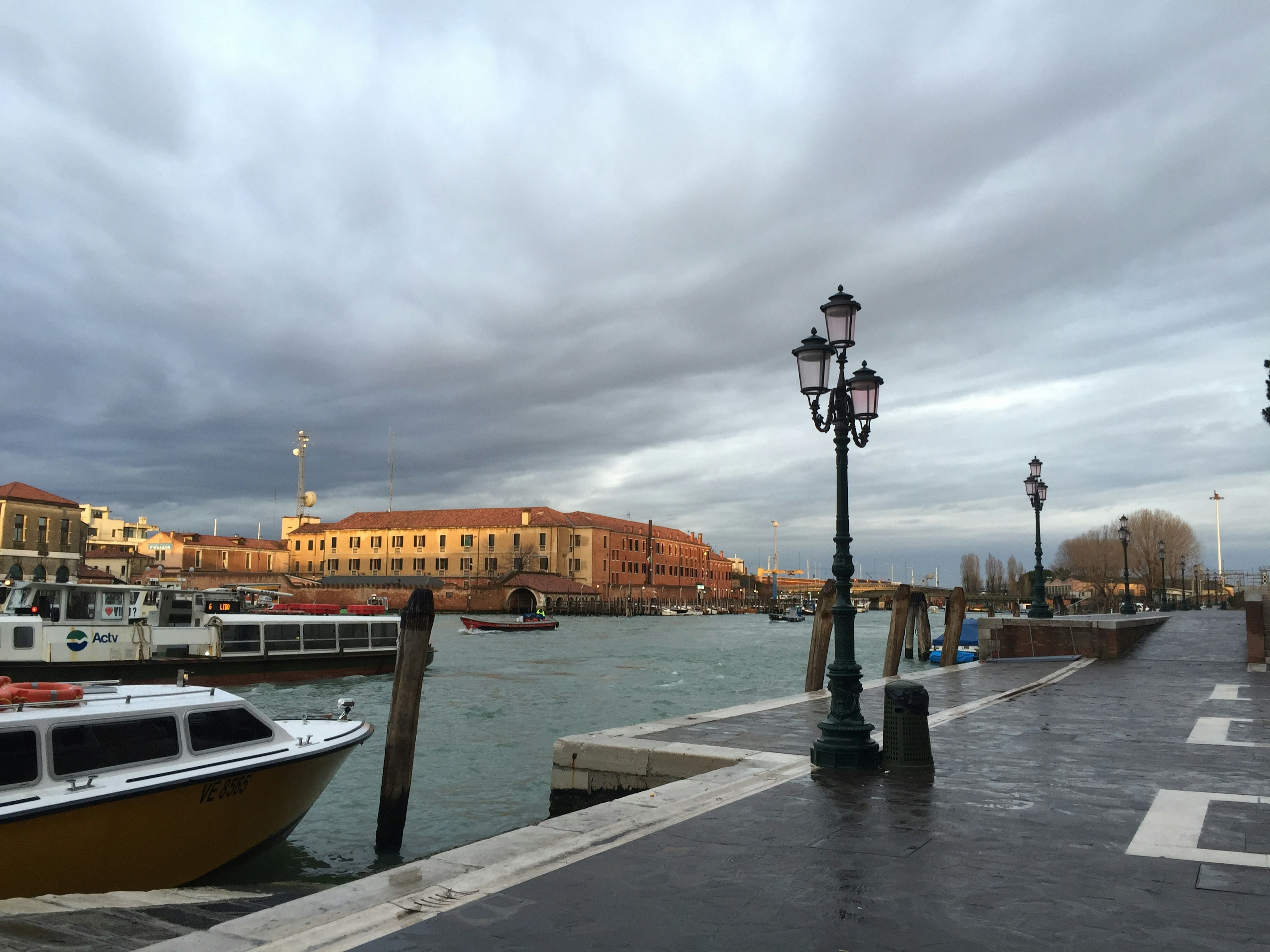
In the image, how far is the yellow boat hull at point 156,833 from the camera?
727 centimetres

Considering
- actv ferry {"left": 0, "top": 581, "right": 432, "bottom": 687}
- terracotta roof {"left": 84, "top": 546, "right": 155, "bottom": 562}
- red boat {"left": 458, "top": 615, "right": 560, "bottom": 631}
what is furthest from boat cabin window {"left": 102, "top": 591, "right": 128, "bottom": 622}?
terracotta roof {"left": 84, "top": 546, "right": 155, "bottom": 562}

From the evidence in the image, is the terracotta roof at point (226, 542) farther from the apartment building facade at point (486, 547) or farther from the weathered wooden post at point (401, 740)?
the weathered wooden post at point (401, 740)

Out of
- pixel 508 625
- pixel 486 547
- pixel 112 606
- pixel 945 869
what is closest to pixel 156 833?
pixel 945 869

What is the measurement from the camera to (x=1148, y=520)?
93688 mm

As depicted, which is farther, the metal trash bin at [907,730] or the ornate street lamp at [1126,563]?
the ornate street lamp at [1126,563]

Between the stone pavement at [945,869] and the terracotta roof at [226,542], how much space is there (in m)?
116

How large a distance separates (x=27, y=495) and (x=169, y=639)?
5744 centimetres

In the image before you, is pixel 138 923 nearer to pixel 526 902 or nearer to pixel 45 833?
pixel 45 833

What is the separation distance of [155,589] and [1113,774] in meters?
24.8

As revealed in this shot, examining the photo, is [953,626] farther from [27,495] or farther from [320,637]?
[27,495]

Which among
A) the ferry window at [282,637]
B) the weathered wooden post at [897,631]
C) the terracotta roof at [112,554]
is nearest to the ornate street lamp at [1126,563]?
the weathered wooden post at [897,631]

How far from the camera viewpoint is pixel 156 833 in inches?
325

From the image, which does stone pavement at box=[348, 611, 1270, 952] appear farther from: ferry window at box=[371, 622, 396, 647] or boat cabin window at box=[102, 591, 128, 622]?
ferry window at box=[371, 622, 396, 647]

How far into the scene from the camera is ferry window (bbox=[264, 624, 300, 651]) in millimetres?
28875
